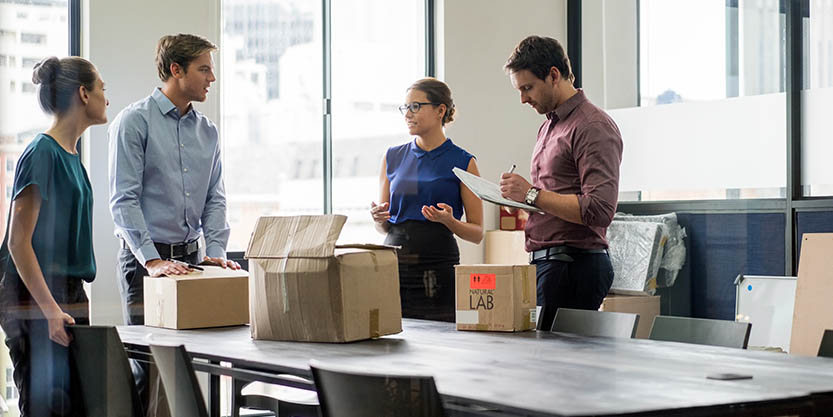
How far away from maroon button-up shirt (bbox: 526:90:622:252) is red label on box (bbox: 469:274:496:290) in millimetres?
364

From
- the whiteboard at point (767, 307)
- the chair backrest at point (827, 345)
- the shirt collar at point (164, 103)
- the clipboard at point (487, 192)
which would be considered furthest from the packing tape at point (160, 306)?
the whiteboard at point (767, 307)

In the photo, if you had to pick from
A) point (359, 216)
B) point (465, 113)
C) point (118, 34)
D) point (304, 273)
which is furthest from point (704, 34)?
point (304, 273)

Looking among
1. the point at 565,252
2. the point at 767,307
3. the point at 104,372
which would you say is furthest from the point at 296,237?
the point at 767,307

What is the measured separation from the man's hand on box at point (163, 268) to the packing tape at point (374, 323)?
0.74 meters

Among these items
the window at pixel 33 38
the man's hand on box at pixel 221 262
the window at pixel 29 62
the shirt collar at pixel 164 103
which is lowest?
the man's hand on box at pixel 221 262

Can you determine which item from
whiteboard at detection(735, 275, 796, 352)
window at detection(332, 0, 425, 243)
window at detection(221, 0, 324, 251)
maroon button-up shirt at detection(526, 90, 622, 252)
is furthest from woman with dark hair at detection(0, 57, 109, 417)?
whiteboard at detection(735, 275, 796, 352)

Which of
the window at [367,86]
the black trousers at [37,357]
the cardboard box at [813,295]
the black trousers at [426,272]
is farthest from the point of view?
the window at [367,86]

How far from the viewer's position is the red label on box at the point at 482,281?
2.68 meters

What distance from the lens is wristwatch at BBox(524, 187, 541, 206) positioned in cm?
287

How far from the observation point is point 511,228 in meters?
5.91

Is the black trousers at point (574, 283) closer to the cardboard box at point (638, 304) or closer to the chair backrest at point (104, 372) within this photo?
the chair backrest at point (104, 372)

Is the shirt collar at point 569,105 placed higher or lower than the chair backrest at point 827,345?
higher

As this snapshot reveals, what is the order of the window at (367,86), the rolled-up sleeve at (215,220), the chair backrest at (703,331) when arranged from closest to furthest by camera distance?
the chair backrest at (703,331)
the rolled-up sleeve at (215,220)
the window at (367,86)

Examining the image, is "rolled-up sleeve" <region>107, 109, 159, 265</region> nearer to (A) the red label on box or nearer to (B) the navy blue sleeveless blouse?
(B) the navy blue sleeveless blouse
